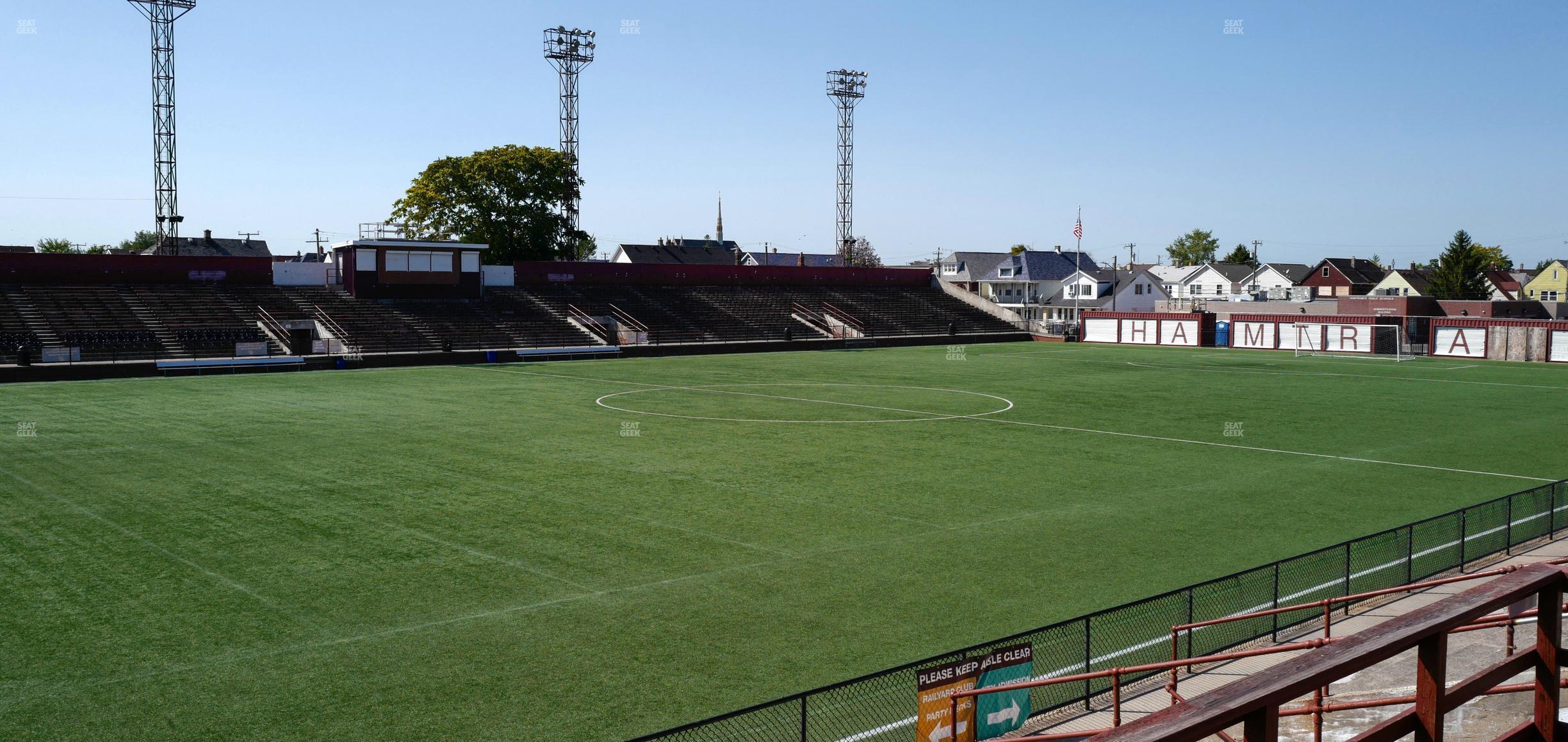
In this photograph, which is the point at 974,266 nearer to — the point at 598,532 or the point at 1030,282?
the point at 1030,282

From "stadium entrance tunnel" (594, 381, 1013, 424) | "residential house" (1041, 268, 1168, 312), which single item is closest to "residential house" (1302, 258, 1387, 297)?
"residential house" (1041, 268, 1168, 312)

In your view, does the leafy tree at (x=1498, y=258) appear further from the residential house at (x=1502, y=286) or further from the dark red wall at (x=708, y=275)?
the dark red wall at (x=708, y=275)

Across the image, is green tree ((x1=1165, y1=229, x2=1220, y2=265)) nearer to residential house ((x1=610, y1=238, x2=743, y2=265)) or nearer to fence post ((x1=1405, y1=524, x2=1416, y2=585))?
residential house ((x1=610, y1=238, x2=743, y2=265))

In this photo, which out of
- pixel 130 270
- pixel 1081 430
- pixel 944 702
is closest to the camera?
pixel 944 702

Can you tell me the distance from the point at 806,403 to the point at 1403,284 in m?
110

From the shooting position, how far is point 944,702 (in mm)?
10102

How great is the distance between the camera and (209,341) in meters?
57.4

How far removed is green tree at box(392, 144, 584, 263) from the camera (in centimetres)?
9194

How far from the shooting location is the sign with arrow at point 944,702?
9938mm

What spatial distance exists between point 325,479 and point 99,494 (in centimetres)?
425

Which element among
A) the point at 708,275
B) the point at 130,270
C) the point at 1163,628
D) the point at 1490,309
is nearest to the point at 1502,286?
the point at 1490,309

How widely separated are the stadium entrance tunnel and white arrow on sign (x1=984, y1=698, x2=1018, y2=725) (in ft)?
81.1

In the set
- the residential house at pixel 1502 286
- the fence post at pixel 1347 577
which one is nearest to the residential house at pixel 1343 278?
the residential house at pixel 1502 286

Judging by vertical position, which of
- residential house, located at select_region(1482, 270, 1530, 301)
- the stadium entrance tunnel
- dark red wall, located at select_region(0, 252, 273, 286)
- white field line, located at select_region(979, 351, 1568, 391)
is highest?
residential house, located at select_region(1482, 270, 1530, 301)
